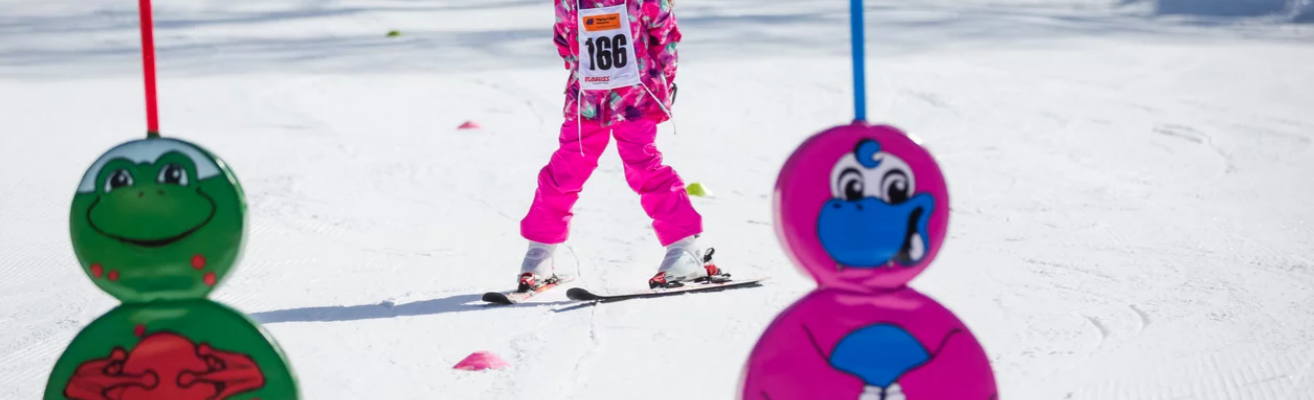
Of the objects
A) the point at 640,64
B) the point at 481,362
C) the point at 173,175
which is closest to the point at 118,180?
the point at 173,175

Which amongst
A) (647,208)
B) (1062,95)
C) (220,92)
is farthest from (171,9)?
(647,208)

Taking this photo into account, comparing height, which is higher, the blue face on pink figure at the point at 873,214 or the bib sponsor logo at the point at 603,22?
the bib sponsor logo at the point at 603,22

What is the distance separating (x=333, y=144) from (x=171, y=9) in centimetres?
800

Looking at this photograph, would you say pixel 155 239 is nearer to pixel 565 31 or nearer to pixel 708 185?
pixel 565 31

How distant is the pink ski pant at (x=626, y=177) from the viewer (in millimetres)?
4426

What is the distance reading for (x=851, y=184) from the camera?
79.8 inches

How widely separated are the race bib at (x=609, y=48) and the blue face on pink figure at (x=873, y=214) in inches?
90.1

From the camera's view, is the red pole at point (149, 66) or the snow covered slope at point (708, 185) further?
the snow covered slope at point (708, 185)

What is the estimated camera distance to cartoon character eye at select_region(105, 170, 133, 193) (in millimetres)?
→ 2104

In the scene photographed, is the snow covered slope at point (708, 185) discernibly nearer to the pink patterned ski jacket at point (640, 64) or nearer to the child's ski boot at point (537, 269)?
the child's ski boot at point (537, 269)

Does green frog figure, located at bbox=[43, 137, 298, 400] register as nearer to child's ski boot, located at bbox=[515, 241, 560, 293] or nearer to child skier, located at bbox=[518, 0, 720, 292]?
child skier, located at bbox=[518, 0, 720, 292]

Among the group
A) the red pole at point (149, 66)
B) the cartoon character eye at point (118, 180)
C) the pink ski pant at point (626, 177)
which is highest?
the red pole at point (149, 66)

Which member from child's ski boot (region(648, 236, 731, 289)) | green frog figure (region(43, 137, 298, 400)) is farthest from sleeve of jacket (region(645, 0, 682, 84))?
green frog figure (region(43, 137, 298, 400))

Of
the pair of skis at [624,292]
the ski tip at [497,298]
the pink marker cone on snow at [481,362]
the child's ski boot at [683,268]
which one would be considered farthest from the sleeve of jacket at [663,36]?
the pink marker cone on snow at [481,362]
